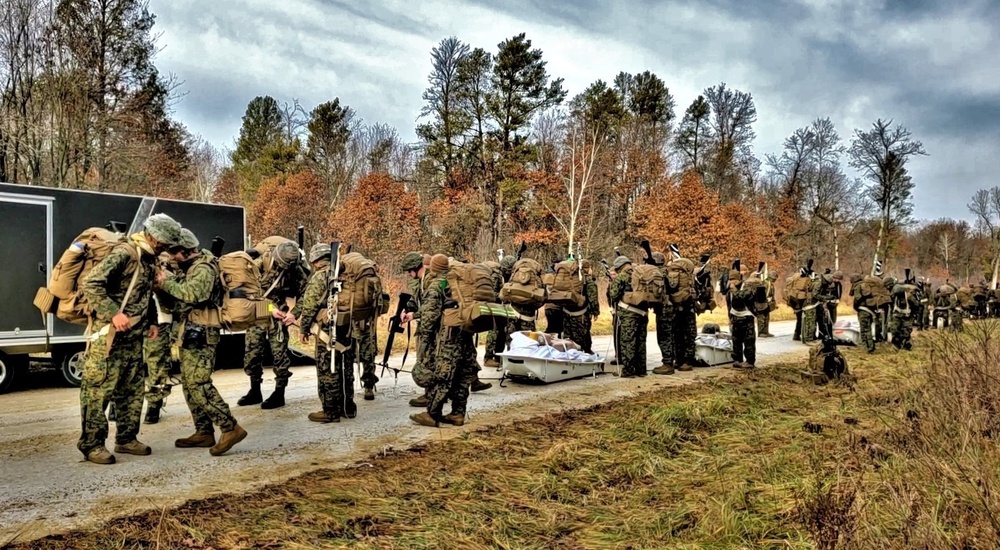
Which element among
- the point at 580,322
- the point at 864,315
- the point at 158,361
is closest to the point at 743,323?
the point at 580,322

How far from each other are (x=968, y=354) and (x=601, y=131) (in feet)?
98.9

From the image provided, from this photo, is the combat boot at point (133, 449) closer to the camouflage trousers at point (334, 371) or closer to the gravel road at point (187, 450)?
the gravel road at point (187, 450)

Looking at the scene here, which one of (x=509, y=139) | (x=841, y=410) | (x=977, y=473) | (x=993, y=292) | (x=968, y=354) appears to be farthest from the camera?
(x=509, y=139)

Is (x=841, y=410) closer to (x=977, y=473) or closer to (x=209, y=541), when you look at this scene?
(x=977, y=473)

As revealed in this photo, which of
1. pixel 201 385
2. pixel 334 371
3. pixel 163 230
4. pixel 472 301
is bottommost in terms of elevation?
pixel 334 371

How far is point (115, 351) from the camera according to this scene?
5.62m

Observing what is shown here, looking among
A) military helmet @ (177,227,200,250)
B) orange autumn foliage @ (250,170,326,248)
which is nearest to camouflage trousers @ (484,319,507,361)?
military helmet @ (177,227,200,250)

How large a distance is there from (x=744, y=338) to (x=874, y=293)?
191 inches

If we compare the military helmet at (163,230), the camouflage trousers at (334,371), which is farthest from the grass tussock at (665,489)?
the military helmet at (163,230)

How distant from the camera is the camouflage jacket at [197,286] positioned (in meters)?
5.83

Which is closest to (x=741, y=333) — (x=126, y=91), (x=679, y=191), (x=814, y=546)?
(x=814, y=546)

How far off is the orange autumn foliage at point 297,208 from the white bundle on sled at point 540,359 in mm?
29040

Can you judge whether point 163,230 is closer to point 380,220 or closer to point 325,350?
point 325,350

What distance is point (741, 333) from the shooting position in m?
12.7
